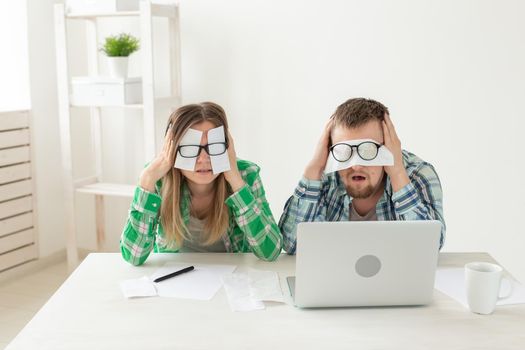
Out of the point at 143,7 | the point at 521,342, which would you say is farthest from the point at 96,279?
the point at 143,7

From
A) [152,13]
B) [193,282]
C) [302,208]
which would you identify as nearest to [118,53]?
[152,13]

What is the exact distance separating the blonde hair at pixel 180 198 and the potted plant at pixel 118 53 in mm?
1591

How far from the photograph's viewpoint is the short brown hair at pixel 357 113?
1804 mm

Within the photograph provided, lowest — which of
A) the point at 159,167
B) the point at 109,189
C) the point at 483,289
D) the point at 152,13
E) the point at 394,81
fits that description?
the point at 109,189

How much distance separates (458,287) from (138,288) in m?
0.78

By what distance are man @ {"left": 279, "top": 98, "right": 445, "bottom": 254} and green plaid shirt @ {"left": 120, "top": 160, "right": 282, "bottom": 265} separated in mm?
113

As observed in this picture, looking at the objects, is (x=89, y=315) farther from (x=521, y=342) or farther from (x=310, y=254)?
(x=521, y=342)

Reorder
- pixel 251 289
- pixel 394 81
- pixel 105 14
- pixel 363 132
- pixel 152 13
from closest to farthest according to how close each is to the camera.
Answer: pixel 251 289, pixel 363 132, pixel 394 81, pixel 152 13, pixel 105 14

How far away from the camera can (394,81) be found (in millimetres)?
3070

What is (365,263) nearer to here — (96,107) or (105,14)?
(105,14)

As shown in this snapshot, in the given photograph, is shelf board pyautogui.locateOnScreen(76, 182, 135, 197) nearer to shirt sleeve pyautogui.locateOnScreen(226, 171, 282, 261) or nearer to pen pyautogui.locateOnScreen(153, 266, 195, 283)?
shirt sleeve pyautogui.locateOnScreen(226, 171, 282, 261)

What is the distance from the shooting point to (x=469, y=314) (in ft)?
4.65

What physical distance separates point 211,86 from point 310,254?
2.21 m

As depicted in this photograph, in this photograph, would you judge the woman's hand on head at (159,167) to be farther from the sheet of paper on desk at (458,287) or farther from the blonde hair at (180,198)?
the sheet of paper on desk at (458,287)
